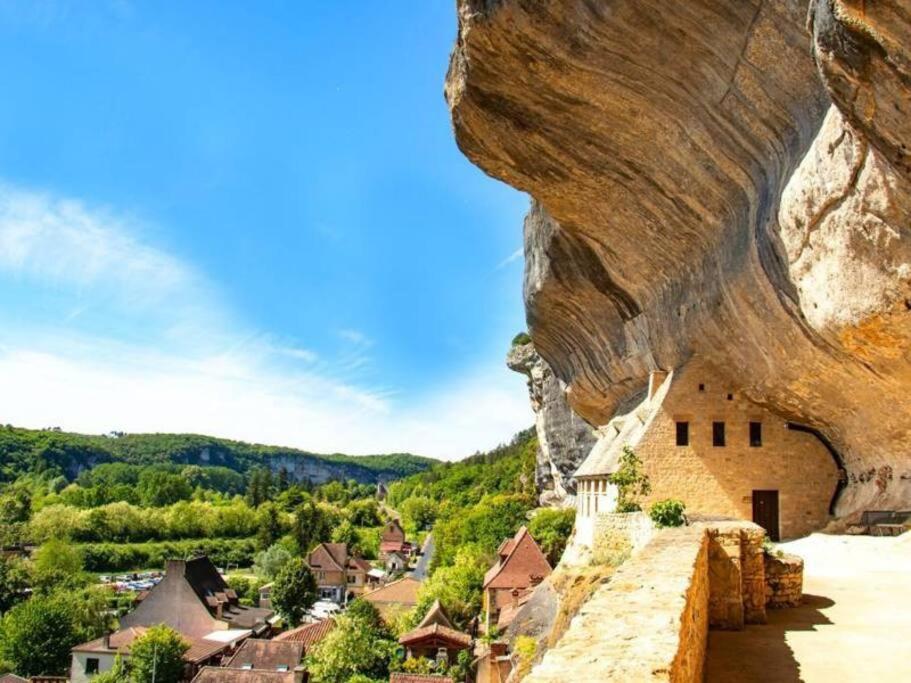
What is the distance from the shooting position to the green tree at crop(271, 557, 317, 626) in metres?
51.5

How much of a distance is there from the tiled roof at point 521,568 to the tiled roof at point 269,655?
31.8ft

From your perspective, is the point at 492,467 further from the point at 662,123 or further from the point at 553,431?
the point at 662,123

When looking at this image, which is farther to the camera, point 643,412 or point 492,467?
point 492,467

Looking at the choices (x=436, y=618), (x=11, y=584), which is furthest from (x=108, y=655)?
(x=11, y=584)

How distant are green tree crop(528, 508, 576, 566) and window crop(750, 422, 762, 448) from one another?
67.6 feet

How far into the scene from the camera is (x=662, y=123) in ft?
46.0

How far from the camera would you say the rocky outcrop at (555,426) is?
154 ft

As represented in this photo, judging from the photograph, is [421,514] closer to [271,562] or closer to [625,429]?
[271,562]

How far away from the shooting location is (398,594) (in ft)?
171

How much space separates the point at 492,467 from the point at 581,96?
9818cm

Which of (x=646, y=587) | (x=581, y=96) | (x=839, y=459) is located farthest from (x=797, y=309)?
(x=646, y=587)

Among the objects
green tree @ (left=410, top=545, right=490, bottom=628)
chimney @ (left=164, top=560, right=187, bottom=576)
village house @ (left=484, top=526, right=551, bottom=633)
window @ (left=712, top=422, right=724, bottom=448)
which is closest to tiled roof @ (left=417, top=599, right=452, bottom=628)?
green tree @ (left=410, top=545, right=490, bottom=628)

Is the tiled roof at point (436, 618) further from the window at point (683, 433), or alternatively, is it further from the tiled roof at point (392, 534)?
the tiled roof at point (392, 534)

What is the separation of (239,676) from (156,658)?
879 cm
